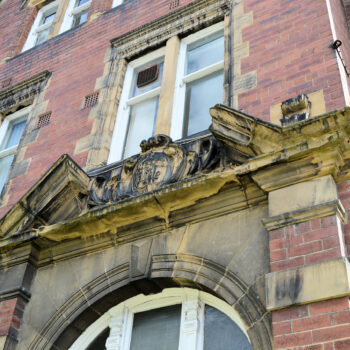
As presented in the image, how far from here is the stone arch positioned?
4.67 m

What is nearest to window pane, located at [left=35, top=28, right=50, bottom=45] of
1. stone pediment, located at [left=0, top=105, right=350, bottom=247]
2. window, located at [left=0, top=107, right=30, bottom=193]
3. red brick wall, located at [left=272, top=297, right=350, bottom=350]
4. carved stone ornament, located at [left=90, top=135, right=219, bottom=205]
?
window, located at [left=0, top=107, right=30, bottom=193]

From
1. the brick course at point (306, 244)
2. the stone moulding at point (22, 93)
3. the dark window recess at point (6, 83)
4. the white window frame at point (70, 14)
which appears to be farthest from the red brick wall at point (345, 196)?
the white window frame at point (70, 14)

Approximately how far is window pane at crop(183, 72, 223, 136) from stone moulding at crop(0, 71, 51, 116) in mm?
2935

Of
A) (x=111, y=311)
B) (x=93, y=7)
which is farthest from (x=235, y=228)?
(x=93, y=7)

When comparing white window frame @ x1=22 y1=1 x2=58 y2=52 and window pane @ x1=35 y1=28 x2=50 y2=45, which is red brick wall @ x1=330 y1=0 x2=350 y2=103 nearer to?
window pane @ x1=35 y1=28 x2=50 y2=45

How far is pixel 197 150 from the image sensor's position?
18.7 ft

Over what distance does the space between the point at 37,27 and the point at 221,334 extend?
837 centimetres

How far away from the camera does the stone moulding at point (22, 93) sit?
909 centimetres

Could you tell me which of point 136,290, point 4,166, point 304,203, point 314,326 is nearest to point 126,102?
point 4,166

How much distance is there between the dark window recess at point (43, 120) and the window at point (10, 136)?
74 cm

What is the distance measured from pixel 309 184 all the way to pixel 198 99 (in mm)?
2760

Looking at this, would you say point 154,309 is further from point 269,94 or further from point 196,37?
point 196,37

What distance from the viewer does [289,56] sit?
20.2 ft

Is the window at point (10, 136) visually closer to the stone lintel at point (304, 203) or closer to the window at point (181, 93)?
the window at point (181, 93)
